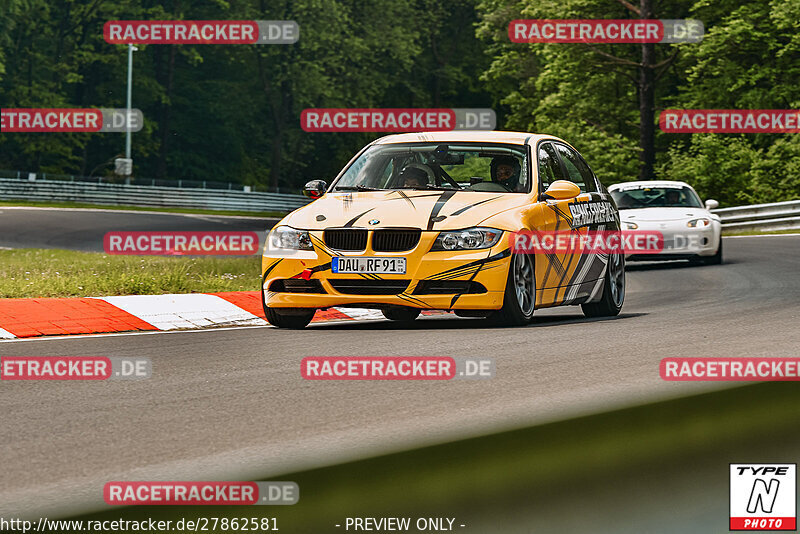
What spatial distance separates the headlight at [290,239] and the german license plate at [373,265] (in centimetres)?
38

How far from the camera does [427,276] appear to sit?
33.7 feet

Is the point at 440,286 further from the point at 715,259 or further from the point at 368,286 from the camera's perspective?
the point at 715,259

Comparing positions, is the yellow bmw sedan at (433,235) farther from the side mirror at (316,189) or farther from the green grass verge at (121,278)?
the green grass verge at (121,278)

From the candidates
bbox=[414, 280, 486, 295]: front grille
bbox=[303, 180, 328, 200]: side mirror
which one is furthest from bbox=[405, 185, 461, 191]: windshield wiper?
bbox=[414, 280, 486, 295]: front grille

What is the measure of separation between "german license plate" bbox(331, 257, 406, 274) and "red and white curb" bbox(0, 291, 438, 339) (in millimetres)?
1630

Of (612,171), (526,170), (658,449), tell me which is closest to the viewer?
(658,449)

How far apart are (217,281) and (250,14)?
2520 inches

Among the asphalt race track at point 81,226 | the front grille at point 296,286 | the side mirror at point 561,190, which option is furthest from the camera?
the asphalt race track at point 81,226

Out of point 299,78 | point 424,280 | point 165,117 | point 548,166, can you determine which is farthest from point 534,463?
point 165,117

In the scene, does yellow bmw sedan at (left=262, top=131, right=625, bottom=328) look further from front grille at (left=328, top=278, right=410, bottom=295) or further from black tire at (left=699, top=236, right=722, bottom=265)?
black tire at (left=699, top=236, right=722, bottom=265)

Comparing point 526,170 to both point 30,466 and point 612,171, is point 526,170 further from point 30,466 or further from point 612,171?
point 612,171

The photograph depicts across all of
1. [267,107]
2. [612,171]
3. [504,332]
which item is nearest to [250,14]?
[267,107]

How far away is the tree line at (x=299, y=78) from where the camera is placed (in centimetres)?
4972

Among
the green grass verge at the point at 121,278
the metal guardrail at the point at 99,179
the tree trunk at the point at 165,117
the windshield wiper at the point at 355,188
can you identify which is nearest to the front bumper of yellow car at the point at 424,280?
the windshield wiper at the point at 355,188
